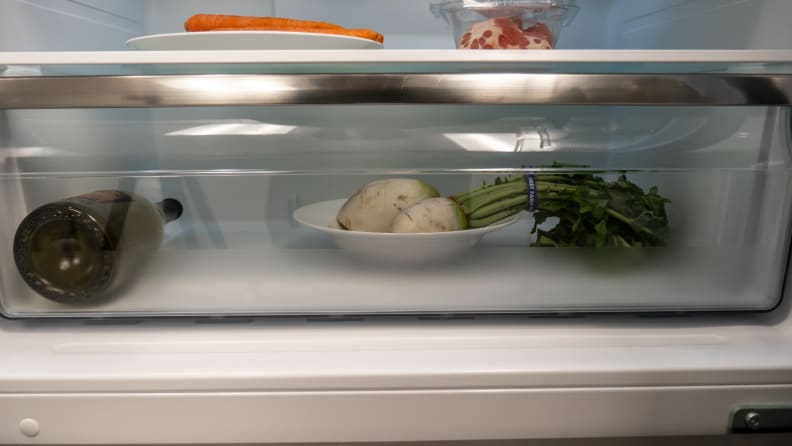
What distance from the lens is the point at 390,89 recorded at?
56 centimetres

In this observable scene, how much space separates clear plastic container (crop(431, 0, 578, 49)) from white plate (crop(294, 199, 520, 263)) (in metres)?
0.29

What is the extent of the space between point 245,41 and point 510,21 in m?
0.41

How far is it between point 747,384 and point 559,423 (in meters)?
0.21

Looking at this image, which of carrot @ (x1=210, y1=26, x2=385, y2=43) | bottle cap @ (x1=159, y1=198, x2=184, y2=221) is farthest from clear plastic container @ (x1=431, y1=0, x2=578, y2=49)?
bottle cap @ (x1=159, y1=198, x2=184, y2=221)

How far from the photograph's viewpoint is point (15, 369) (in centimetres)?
54

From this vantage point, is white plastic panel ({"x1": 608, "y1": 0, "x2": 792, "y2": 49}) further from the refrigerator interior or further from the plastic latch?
the plastic latch

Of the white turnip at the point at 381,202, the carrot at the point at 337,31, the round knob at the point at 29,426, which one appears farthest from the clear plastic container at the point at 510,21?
the round knob at the point at 29,426

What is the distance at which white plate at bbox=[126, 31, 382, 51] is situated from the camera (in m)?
0.61

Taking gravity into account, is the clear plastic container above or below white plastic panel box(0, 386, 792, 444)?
above

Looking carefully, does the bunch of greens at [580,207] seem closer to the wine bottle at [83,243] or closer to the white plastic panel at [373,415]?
the white plastic panel at [373,415]

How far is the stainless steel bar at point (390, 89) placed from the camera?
55 cm

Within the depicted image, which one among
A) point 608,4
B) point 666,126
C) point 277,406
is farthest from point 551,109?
point 608,4

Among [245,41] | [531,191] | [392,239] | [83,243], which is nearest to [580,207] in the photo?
[531,191]

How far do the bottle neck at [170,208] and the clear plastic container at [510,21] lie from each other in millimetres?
491
